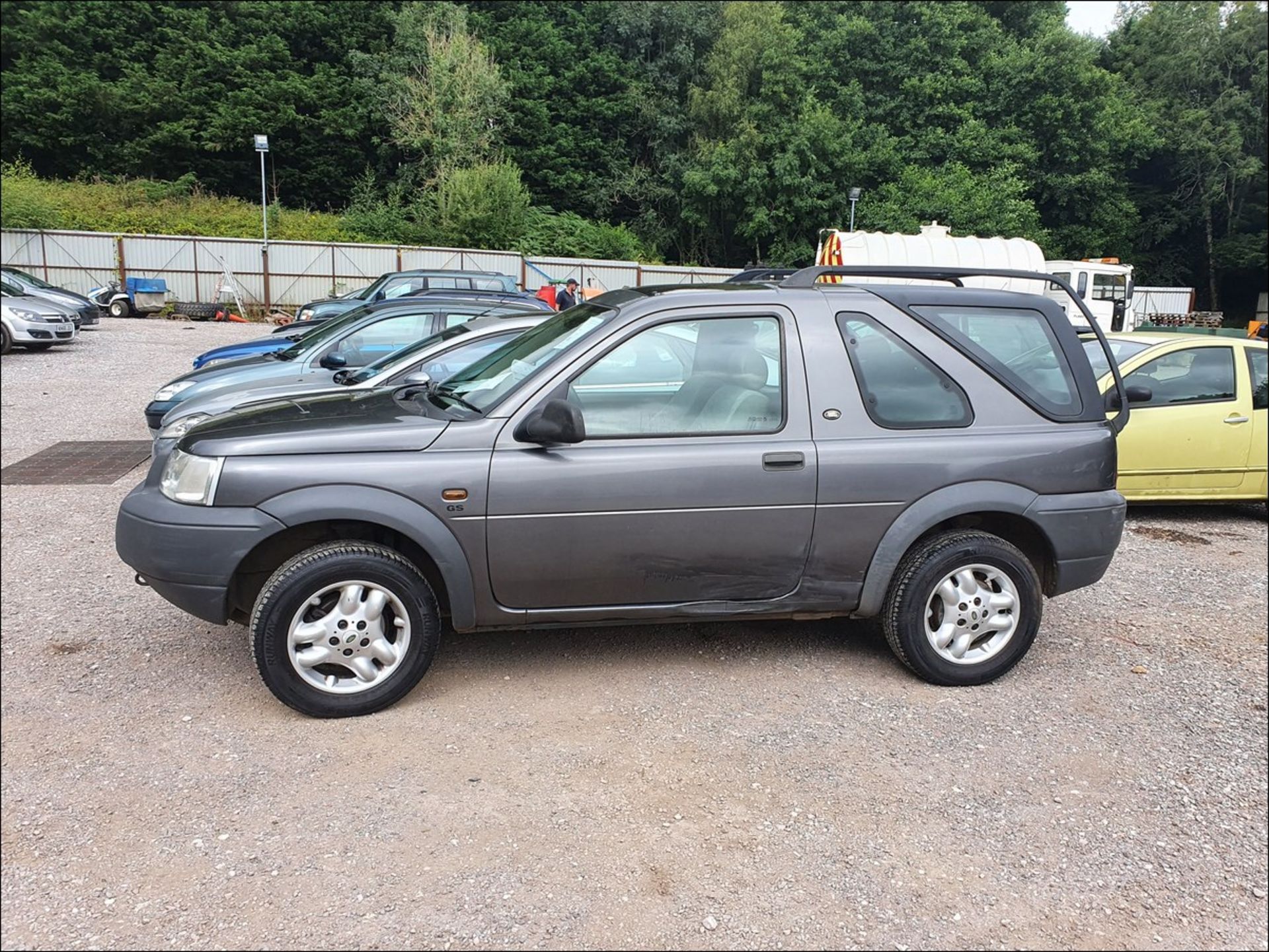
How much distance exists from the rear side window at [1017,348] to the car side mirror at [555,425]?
1.70 m

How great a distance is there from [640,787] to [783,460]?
1442 mm

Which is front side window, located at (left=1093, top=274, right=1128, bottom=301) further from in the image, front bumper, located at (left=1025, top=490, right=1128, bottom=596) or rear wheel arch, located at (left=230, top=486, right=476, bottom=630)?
rear wheel arch, located at (left=230, top=486, right=476, bottom=630)

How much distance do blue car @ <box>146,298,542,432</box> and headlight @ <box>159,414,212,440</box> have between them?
695 millimetres

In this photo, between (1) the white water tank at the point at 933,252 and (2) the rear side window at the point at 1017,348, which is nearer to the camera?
(2) the rear side window at the point at 1017,348

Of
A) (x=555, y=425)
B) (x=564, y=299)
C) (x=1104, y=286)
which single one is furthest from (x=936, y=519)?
(x=1104, y=286)

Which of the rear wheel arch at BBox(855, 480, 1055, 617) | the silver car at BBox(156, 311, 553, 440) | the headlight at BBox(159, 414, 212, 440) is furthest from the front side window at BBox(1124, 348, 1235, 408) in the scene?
the headlight at BBox(159, 414, 212, 440)

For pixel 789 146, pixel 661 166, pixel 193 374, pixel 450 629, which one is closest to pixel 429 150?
pixel 661 166

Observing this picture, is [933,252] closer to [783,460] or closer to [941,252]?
[941,252]

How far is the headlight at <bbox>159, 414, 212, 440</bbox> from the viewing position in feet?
21.7

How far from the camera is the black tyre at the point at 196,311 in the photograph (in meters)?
28.0

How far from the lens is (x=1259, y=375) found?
7398 mm

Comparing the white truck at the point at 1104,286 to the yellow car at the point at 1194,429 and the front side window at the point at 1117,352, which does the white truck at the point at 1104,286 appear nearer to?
the front side window at the point at 1117,352

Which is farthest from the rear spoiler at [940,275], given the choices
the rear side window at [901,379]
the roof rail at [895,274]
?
the rear side window at [901,379]

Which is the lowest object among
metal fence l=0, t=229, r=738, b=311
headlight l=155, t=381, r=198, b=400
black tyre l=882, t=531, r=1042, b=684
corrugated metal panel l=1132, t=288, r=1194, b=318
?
black tyre l=882, t=531, r=1042, b=684
